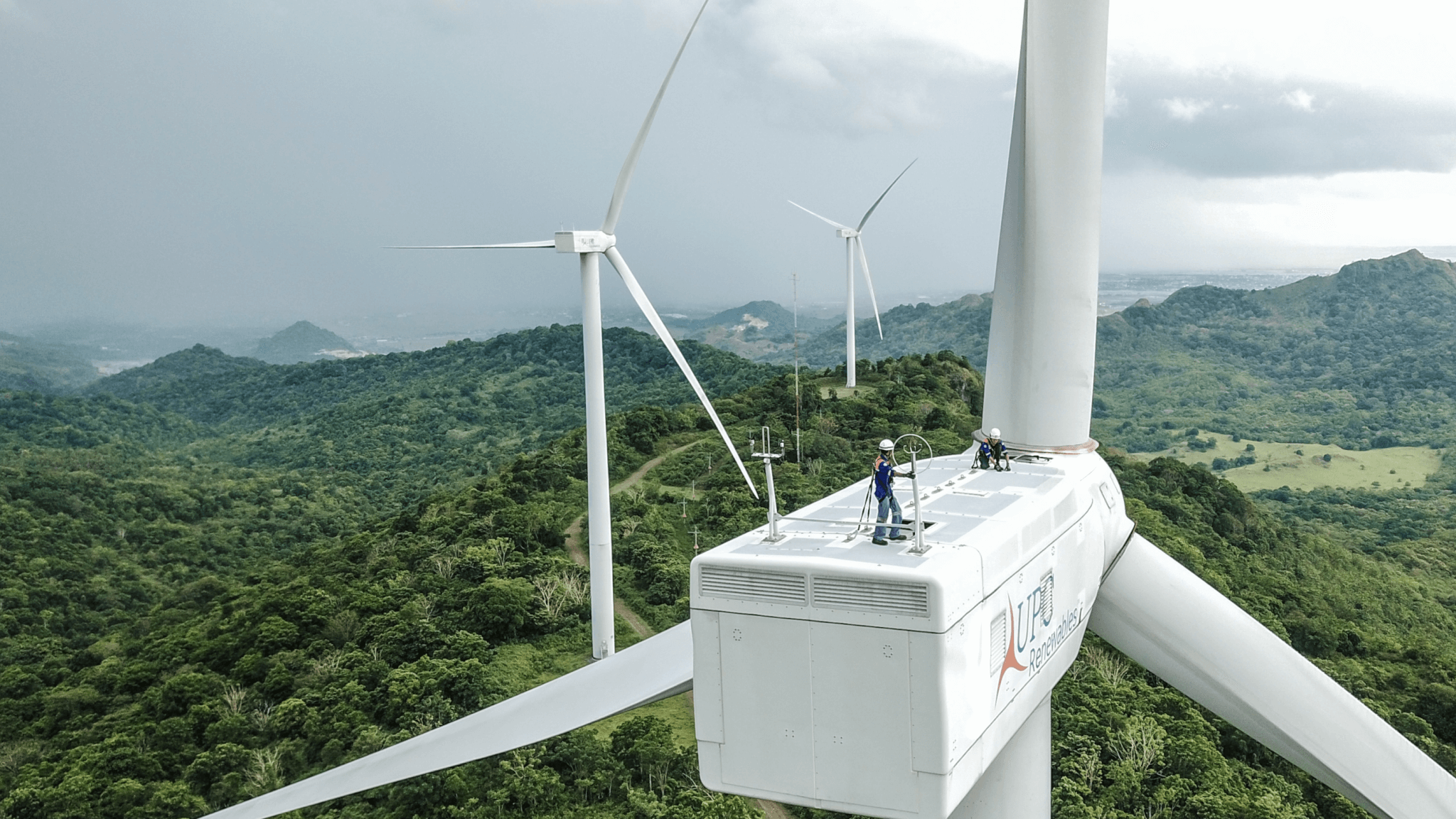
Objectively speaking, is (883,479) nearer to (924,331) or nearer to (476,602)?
(476,602)

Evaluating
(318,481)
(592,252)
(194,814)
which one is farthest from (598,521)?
(318,481)

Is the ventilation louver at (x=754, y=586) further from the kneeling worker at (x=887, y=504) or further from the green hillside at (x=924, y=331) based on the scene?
the green hillside at (x=924, y=331)

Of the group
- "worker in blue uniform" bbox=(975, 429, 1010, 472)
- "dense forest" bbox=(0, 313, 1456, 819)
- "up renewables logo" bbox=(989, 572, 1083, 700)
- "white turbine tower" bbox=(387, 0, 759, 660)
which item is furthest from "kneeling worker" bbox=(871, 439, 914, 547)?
"dense forest" bbox=(0, 313, 1456, 819)

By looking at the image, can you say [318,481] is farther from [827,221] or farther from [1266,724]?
[1266,724]

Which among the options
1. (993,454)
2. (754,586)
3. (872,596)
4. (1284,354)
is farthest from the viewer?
(1284,354)

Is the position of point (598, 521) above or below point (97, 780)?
above

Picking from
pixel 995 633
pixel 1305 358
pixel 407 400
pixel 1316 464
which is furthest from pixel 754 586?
pixel 1305 358
